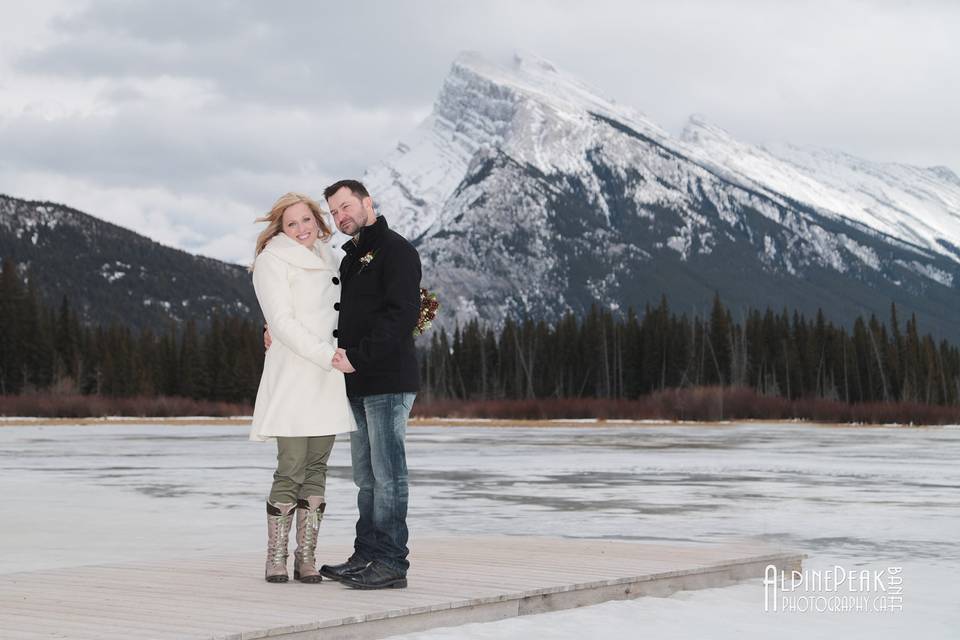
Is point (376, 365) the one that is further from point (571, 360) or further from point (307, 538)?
point (571, 360)

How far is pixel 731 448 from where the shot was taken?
32750 mm

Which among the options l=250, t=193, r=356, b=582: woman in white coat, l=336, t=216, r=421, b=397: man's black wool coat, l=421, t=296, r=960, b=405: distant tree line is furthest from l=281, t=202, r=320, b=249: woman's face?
l=421, t=296, r=960, b=405: distant tree line

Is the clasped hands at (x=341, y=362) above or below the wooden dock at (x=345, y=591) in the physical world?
above

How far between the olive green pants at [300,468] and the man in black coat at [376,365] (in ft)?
0.69

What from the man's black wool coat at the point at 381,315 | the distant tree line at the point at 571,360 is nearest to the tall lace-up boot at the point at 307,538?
the man's black wool coat at the point at 381,315

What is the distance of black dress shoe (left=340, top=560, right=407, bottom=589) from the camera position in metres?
7.12

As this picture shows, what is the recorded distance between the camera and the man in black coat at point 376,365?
6.92 metres

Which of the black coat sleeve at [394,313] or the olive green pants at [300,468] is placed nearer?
the black coat sleeve at [394,313]

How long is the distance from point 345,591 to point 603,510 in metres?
8.33

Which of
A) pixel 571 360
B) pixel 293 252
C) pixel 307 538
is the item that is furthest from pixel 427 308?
pixel 571 360

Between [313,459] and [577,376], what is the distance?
125 meters

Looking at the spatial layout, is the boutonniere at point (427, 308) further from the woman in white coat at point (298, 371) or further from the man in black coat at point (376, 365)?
the woman in white coat at point (298, 371)

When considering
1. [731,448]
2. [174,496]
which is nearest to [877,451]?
[731,448]

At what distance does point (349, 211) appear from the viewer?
7.15 metres
